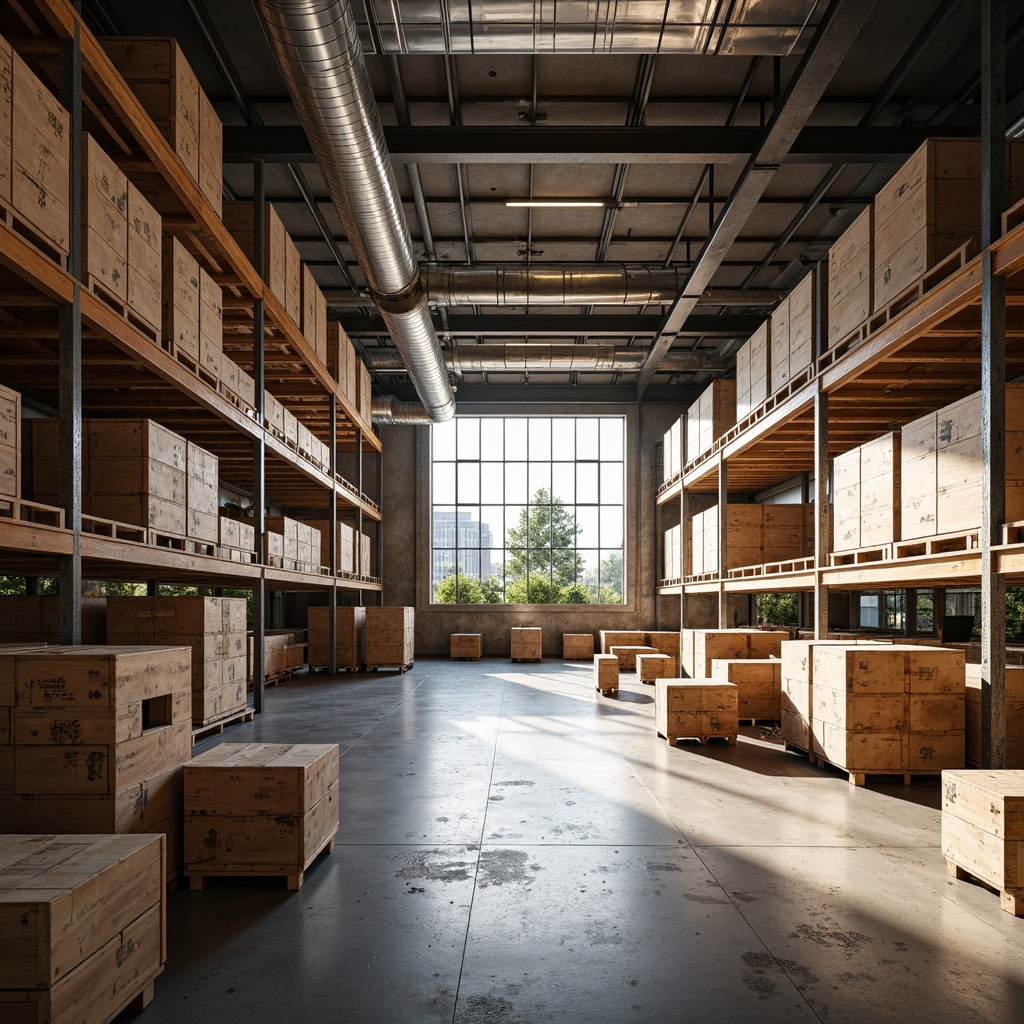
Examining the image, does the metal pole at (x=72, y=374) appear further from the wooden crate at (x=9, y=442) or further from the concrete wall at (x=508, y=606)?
the concrete wall at (x=508, y=606)

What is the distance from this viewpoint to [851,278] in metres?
10.6

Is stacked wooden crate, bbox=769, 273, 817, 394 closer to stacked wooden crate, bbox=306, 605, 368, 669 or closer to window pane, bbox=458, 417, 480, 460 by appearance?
stacked wooden crate, bbox=306, 605, 368, 669

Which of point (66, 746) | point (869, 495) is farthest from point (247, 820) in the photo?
point (869, 495)

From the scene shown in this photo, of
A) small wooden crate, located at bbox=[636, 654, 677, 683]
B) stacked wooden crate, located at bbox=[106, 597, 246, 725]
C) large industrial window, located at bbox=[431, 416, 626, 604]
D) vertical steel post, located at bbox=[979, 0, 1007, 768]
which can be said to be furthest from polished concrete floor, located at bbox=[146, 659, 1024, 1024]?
large industrial window, located at bbox=[431, 416, 626, 604]

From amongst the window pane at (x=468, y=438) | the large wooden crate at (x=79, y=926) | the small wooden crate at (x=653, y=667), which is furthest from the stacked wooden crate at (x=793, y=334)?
the window pane at (x=468, y=438)

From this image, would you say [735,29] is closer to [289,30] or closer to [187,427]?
[289,30]

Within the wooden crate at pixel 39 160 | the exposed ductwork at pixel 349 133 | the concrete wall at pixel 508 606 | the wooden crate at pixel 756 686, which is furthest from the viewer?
the concrete wall at pixel 508 606

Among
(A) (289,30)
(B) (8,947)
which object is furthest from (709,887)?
(A) (289,30)

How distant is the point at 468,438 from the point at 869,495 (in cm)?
1898

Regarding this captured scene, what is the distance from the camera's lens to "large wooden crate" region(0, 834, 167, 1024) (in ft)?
9.60

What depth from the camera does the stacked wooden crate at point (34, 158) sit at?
19.5 feet

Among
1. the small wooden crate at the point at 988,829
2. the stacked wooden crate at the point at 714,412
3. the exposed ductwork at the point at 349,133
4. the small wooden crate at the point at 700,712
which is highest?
the exposed ductwork at the point at 349,133

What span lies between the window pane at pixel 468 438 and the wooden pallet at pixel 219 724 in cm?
1642

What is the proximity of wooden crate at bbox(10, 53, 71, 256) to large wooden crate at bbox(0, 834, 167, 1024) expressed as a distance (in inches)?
197
